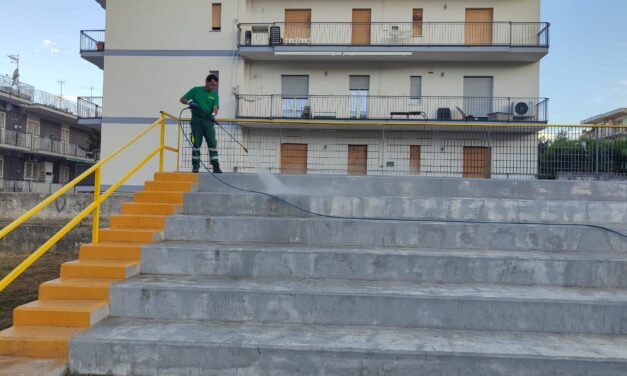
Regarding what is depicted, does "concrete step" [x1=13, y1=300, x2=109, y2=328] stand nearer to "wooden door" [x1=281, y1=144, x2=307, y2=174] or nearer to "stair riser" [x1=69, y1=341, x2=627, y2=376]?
"stair riser" [x1=69, y1=341, x2=627, y2=376]

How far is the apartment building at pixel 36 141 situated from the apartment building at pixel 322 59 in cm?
1452

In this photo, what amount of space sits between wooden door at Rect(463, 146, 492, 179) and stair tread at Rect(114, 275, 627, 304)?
6.15 metres

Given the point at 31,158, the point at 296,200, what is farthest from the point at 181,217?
the point at 31,158

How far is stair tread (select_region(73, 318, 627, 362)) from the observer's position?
340 centimetres

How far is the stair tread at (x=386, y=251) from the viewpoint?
4.64 metres

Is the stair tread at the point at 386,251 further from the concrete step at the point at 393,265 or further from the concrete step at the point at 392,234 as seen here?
the concrete step at the point at 392,234

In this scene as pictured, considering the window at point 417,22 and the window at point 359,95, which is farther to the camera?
the window at point 417,22

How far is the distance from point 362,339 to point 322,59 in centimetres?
2087

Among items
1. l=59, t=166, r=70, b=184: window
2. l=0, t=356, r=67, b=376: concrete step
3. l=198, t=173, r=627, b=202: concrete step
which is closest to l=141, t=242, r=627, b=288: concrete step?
l=0, t=356, r=67, b=376: concrete step

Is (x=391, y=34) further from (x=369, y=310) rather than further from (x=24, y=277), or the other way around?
(x=369, y=310)

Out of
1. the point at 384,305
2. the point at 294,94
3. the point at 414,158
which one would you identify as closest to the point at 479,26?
the point at 294,94

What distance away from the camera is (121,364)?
140 inches

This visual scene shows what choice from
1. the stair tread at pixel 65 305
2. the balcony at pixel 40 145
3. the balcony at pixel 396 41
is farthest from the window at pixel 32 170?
the stair tread at pixel 65 305

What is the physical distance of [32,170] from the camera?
127 feet
